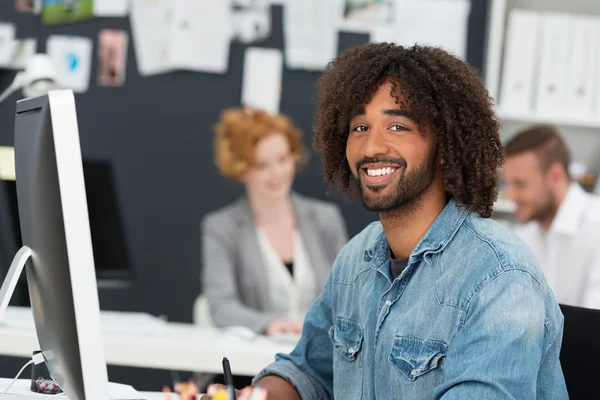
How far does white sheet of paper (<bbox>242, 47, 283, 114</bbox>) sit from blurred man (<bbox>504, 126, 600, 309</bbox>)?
1132mm

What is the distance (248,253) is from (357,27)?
1.18 m

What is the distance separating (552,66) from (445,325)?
2338mm

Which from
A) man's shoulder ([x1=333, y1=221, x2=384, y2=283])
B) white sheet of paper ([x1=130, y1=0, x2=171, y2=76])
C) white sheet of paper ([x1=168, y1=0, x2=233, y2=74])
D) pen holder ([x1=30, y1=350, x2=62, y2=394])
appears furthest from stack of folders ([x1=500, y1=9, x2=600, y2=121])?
pen holder ([x1=30, y1=350, x2=62, y2=394])

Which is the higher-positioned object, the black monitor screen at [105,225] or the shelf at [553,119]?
the shelf at [553,119]

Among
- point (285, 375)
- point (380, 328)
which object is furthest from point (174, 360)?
point (380, 328)

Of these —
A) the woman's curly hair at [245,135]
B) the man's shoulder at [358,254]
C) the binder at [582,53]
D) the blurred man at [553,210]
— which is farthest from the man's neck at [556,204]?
the man's shoulder at [358,254]

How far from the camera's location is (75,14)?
3703mm

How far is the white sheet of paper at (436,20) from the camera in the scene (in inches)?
143

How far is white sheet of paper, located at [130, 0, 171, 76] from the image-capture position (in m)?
3.69

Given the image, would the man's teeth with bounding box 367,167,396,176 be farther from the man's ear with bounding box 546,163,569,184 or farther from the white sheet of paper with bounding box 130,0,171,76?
the white sheet of paper with bounding box 130,0,171,76

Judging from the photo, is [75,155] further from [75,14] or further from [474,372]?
[75,14]

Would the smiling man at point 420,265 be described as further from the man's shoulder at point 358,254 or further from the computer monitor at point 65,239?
the computer monitor at point 65,239

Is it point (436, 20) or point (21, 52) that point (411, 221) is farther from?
point (21, 52)

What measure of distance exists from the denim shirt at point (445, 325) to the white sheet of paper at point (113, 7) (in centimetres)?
250
